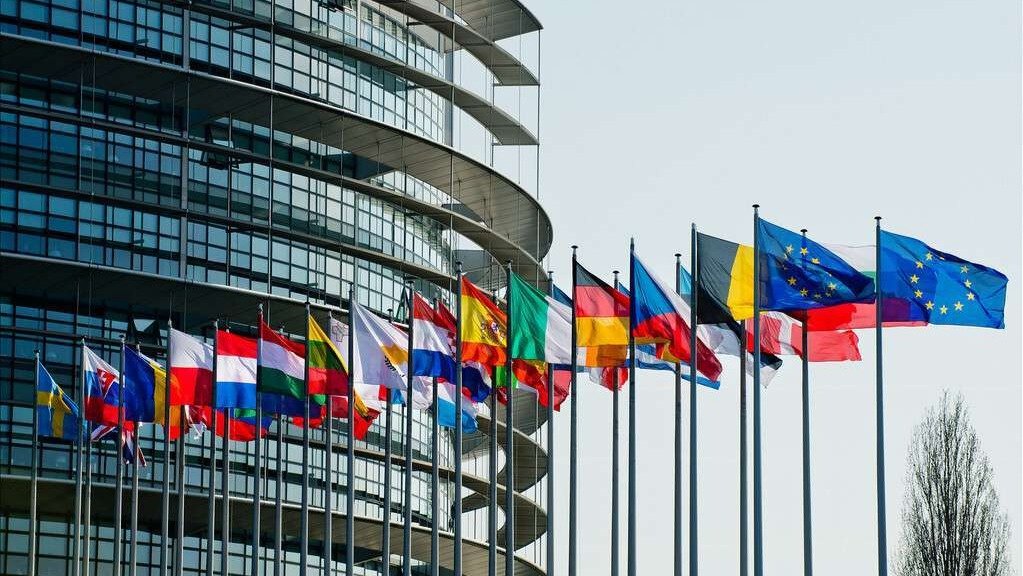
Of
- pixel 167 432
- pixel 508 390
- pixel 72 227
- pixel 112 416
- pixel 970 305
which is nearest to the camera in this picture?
pixel 970 305

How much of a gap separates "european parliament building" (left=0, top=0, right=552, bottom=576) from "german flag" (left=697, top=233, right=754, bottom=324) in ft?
80.5

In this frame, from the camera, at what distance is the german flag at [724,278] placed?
40.8m

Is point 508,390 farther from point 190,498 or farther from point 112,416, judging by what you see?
point 190,498

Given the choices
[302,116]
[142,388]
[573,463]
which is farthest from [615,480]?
[302,116]

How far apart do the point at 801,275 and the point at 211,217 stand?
3458cm

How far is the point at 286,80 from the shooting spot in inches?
2891

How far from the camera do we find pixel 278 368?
163 feet

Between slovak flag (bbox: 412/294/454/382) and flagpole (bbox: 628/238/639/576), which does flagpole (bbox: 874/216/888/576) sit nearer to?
flagpole (bbox: 628/238/639/576)

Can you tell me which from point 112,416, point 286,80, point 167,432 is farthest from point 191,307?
point 167,432

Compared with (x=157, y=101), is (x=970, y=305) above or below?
below

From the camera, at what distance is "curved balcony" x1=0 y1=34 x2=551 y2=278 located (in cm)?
6831

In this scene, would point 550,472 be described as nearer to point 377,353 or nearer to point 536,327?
point 536,327

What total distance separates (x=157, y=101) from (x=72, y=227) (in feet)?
20.2

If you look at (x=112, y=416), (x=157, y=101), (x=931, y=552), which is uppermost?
(x=157, y=101)
